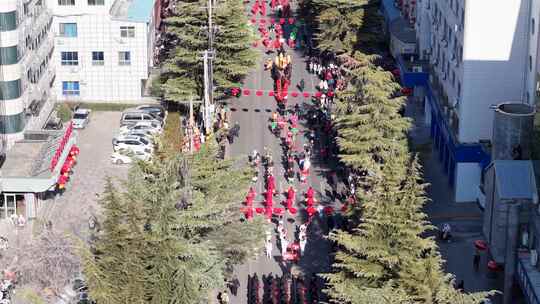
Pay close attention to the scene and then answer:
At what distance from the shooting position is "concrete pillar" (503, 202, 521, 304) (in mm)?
65875

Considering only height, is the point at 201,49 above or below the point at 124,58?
above

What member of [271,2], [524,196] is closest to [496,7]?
[524,196]

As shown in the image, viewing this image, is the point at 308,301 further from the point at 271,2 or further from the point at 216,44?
the point at 271,2

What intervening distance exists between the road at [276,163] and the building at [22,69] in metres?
14.8

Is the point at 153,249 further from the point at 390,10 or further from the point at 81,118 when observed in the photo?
the point at 390,10

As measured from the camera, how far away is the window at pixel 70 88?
325ft

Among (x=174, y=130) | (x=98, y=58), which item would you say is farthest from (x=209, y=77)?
(x=98, y=58)

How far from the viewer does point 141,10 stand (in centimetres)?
10131

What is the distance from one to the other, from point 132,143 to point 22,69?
970cm

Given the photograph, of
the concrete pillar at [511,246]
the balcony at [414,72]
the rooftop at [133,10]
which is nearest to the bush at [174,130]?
the rooftop at [133,10]

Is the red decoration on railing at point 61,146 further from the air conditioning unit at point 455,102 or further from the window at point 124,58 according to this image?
the air conditioning unit at point 455,102

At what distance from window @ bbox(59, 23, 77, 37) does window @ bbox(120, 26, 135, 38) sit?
12.4 ft

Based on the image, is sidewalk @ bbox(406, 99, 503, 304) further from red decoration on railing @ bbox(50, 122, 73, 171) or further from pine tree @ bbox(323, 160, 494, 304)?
red decoration on railing @ bbox(50, 122, 73, 171)

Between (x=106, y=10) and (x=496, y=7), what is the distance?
34003 mm
